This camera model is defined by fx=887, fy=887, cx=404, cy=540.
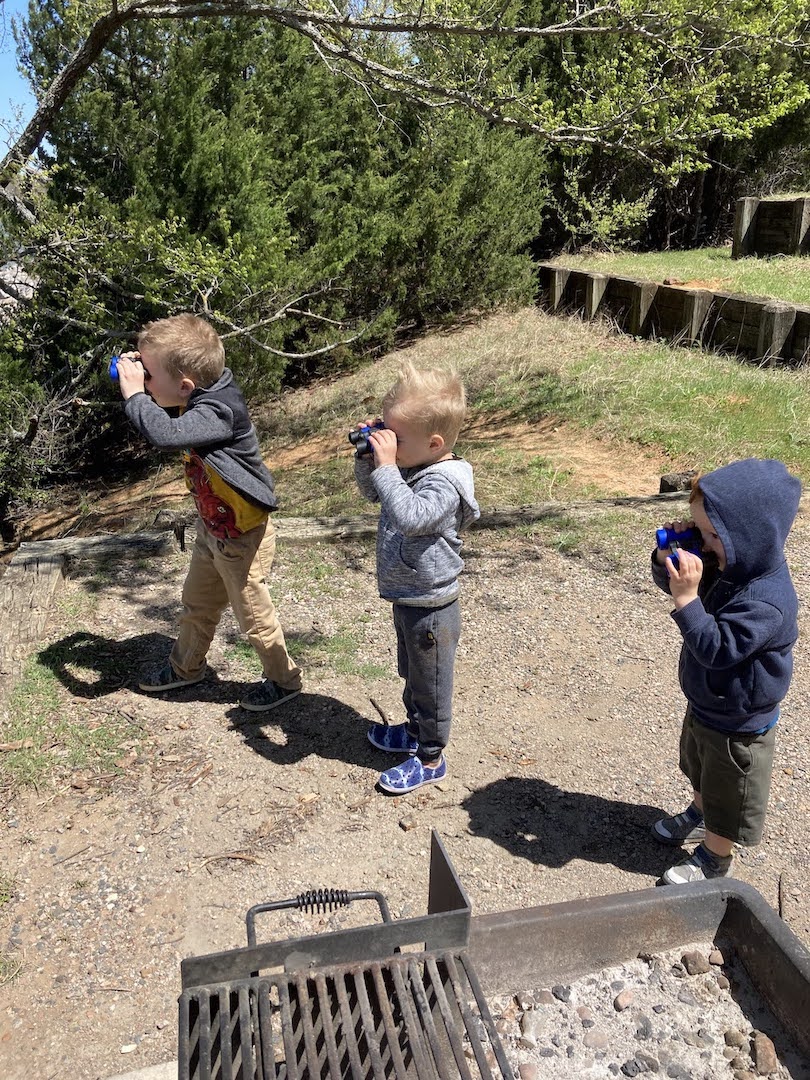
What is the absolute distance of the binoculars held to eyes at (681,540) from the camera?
2445 mm

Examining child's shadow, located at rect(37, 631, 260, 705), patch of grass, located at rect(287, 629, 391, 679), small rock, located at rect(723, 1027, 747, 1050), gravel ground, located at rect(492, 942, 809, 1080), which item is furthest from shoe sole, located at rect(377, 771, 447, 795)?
small rock, located at rect(723, 1027, 747, 1050)

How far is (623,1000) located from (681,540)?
1169mm

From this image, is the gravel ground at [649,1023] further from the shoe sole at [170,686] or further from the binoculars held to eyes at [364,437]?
the shoe sole at [170,686]

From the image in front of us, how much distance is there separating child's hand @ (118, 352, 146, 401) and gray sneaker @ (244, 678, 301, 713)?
1.35 meters

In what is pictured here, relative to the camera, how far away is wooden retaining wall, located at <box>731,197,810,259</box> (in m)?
13.3

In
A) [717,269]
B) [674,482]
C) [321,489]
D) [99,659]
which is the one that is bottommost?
[321,489]

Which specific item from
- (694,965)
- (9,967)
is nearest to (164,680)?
(9,967)

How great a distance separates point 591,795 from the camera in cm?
334

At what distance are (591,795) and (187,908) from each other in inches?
59.2

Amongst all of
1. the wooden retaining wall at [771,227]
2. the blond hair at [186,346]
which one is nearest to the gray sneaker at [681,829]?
the blond hair at [186,346]

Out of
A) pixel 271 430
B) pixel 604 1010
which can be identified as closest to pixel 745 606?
pixel 604 1010

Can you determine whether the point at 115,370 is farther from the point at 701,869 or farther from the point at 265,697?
the point at 701,869

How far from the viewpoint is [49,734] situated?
361cm

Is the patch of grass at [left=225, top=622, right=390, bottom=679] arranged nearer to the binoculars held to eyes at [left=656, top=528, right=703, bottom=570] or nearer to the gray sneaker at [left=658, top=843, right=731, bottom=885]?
the gray sneaker at [left=658, top=843, right=731, bottom=885]
